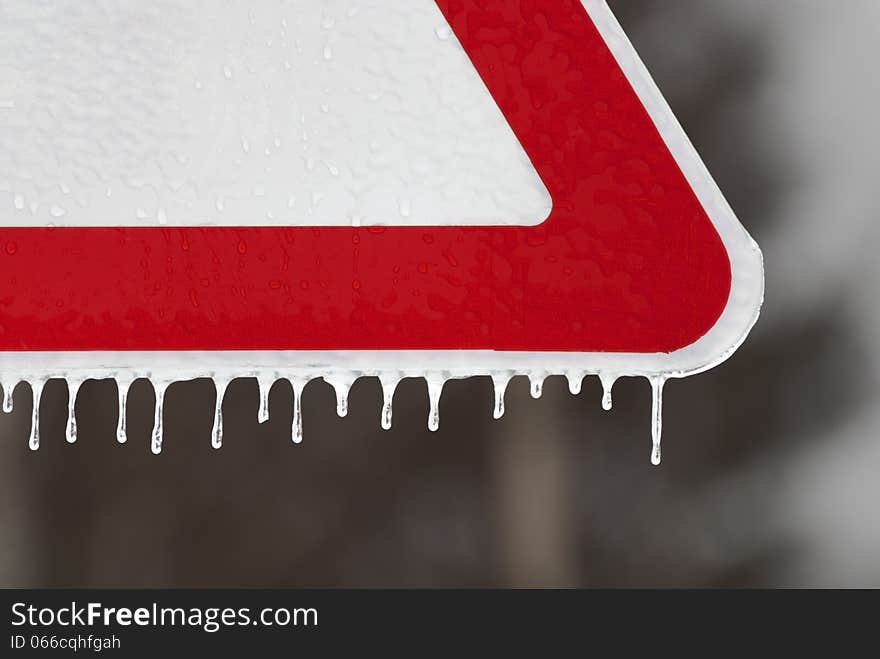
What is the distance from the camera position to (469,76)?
35 centimetres

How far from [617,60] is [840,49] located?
2.86ft

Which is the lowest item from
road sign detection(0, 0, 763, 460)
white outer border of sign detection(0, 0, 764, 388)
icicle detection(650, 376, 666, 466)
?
icicle detection(650, 376, 666, 466)

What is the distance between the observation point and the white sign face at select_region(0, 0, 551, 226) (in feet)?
1.17

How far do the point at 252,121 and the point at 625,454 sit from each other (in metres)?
0.92

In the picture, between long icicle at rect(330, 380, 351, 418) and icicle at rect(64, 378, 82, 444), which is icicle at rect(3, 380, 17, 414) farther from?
long icicle at rect(330, 380, 351, 418)

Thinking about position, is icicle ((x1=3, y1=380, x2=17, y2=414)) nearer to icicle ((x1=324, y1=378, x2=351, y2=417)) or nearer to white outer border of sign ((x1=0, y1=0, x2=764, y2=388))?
white outer border of sign ((x1=0, y1=0, x2=764, y2=388))

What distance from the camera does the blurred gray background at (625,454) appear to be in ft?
3.52

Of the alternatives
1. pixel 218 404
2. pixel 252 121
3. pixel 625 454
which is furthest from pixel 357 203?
pixel 625 454

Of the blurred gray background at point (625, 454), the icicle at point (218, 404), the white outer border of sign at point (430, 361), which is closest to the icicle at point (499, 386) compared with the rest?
the white outer border of sign at point (430, 361)

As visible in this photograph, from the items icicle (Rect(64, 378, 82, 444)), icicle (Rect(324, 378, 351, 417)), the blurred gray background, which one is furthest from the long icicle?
the blurred gray background

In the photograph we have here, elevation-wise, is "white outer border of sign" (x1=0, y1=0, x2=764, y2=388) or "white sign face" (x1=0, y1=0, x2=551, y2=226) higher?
"white sign face" (x1=0, y1=0, x2=551, y2=226)

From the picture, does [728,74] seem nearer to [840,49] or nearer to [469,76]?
[840,49]

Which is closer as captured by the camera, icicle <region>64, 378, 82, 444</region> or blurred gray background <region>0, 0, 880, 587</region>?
icicle <region>64, 378, 82, 444</region>

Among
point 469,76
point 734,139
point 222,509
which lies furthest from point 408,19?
point 222,509
